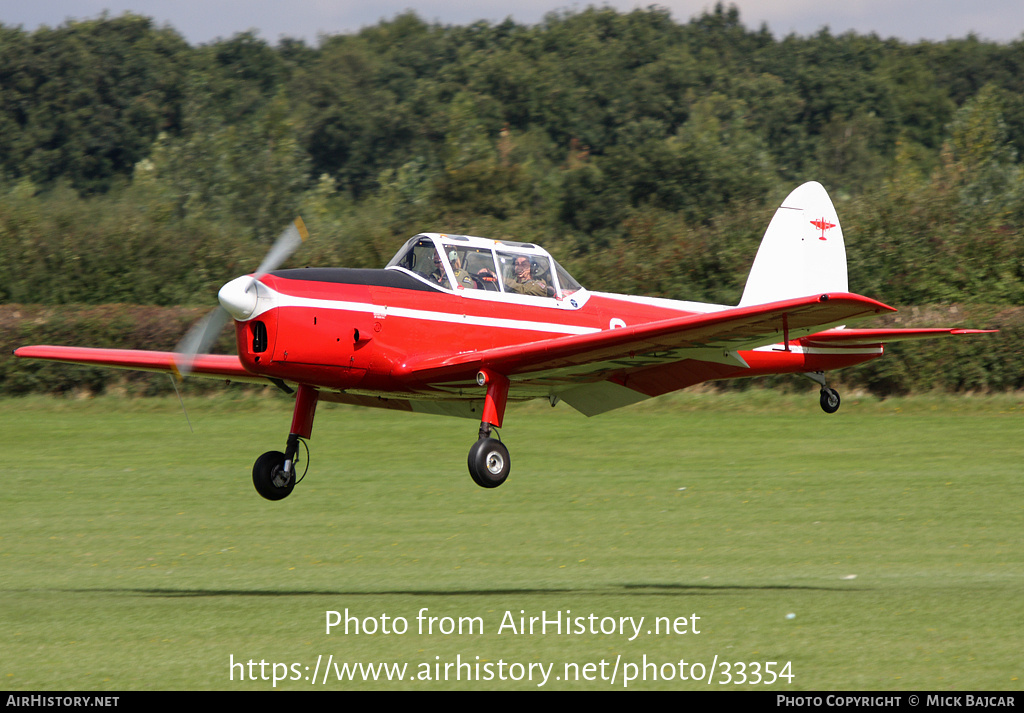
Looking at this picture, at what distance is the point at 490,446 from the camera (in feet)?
37.8

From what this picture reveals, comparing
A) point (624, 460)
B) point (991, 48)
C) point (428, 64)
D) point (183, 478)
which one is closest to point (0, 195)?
point (183, 478)

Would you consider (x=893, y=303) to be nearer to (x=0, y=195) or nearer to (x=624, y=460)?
(x=624, y=460)

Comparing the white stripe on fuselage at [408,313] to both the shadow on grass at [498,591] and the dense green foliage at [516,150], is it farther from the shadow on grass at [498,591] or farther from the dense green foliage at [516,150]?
the dense green foliage at [516,150]

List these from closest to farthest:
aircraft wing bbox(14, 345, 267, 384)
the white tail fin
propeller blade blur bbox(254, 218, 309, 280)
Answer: propeller blade blur bbox(254, 218, 309, 280) < aircraft wing bbox(14, 345, 267, 384) < the white tail fin

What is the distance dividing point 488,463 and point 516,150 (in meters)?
54.5

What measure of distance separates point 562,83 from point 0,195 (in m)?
49.4

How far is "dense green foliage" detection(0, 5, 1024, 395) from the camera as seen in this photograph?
1309 inches

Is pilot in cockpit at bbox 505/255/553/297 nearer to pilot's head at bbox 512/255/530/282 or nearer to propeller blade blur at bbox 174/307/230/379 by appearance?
pilot's head at bbox 512/255/530/282

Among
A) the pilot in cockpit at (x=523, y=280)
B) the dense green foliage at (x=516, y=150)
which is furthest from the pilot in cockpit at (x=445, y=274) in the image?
the dense green foliage at (x=516, y=150)

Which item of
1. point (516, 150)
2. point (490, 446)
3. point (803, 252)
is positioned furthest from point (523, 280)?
point (516, 150)

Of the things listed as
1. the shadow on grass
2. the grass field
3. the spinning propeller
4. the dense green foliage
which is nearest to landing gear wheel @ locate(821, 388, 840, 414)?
the grass field

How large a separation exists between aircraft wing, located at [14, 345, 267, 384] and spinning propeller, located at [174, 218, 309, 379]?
2.62 feet

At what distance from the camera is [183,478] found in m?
23.3

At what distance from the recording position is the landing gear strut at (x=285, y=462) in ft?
41.2
